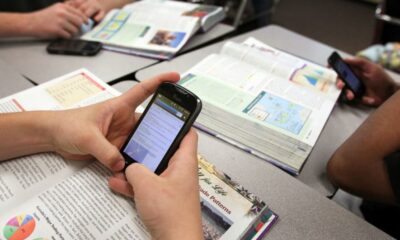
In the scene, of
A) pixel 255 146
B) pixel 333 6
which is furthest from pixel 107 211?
pixel 333 6

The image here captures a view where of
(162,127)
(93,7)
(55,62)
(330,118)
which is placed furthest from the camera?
(93,7)

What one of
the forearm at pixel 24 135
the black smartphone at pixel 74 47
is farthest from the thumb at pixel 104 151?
the black smartphone at pixel 74 47

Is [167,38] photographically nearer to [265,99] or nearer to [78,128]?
[265,99]

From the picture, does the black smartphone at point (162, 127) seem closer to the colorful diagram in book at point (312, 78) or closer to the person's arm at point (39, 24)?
the colorful diagram in book at point (312, 78)

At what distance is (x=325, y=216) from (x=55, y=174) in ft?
1.60

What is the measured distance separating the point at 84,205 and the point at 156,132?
0.17 metres

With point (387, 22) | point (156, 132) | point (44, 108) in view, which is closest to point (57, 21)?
point (44, 108)

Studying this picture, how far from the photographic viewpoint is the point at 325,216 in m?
0.57

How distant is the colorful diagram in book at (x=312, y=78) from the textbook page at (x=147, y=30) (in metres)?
0.37

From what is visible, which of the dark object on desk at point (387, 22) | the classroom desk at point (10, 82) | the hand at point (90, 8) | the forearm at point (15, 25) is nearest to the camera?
the classroom desk at point (10, 82)

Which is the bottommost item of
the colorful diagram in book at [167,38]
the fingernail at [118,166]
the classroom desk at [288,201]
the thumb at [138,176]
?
the classroom desk at [288,201]

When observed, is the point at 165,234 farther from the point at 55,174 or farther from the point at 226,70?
the point at 226,70

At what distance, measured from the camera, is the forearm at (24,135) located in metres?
0.59

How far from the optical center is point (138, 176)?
0.49 meters
